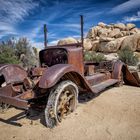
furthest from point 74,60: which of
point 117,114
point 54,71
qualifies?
point 117,114

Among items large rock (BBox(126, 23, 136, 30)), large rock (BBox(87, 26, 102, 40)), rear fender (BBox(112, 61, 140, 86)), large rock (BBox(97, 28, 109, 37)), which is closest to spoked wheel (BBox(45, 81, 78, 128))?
rear fender (BBox(112, 61, 140, 86))

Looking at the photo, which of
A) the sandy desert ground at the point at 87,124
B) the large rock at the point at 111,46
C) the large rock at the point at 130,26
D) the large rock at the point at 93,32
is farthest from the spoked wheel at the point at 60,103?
the large rock at the point at 130,26

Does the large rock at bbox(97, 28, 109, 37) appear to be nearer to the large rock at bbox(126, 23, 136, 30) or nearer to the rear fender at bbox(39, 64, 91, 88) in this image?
the large rock at bbox(126, 23, 136, 30)

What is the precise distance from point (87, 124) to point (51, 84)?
108 cm

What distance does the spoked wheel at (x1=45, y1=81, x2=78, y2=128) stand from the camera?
133 inches

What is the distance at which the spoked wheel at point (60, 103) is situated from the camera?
337 centimetres

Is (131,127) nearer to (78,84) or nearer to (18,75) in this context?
(78,84)

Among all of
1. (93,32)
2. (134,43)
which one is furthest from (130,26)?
(134,43)

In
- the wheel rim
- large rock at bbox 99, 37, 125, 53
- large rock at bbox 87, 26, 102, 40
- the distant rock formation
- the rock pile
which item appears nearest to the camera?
the wheel rim

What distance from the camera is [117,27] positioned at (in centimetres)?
3734

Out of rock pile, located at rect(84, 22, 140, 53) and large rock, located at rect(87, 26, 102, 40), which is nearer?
rock pile, located at rect(84, 22, 140, 53)

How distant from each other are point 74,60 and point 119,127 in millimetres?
2006

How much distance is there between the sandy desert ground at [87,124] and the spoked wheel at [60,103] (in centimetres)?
13

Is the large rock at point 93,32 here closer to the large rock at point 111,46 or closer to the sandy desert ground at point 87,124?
the large rock at point 111,46
